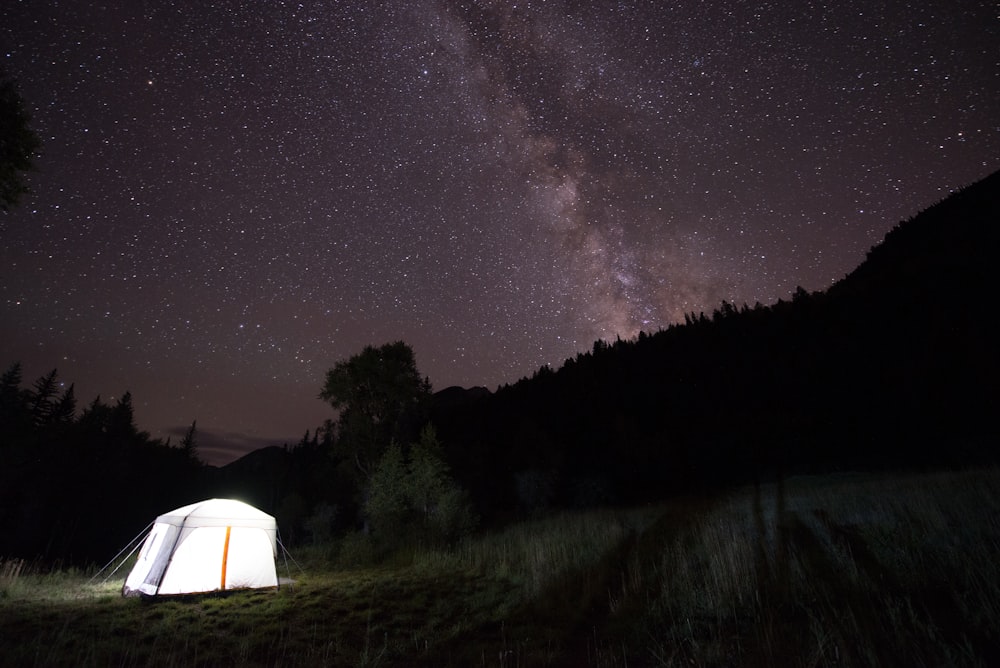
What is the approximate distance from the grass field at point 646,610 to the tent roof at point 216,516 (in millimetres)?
1849

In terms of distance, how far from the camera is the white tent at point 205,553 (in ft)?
35.0

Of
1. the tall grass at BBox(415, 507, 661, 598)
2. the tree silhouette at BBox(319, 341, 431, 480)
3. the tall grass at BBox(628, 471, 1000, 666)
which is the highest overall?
the tree silhouette at BBox(319, 341, 431, 480)

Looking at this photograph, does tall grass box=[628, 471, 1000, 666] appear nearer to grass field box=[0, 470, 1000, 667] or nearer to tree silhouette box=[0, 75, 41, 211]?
grass field box=[0, 470, 1000, 667]

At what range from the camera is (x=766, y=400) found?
56344 mm

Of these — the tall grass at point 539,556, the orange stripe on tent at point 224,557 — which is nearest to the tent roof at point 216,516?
the orange stripe on tent at point 224,557

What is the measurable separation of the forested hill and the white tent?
31607 millimetres

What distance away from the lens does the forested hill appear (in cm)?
4062

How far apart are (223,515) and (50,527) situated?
195 feet

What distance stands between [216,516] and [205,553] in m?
0.93

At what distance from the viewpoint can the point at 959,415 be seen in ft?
126

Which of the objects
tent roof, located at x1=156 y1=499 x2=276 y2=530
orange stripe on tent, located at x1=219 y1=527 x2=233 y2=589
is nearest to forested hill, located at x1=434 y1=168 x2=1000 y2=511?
tent roof, located at x1=156 y1=499 x2=276 y2=530

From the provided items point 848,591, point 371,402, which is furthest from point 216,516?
point 371,402

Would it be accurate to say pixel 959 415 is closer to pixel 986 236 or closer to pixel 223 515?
pixel 223 515

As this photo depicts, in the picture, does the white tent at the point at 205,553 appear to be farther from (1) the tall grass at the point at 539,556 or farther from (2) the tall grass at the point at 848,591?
(2) the tall grass at the point at 848,591
